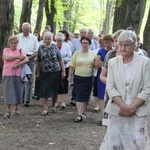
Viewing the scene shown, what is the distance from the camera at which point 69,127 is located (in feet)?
27.5

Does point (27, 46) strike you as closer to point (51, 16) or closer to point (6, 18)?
point (6, 18)

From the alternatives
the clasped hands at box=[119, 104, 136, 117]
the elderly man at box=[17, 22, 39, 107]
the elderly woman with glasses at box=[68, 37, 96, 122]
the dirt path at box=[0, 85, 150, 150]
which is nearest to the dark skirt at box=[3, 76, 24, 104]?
the dirt path at box=[0, 85, 150, 150]

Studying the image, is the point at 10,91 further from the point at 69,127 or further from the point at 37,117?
the point at 69,127

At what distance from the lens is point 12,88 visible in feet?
29.5

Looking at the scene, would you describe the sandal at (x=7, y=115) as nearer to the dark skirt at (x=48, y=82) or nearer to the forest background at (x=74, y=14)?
the dark skirt at (x=48, y=82)

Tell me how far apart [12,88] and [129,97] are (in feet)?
15.2

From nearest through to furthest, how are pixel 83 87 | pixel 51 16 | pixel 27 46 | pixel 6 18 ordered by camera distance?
pixel 83 87 → pixel 27 46 → pixel 6 18 → pixel 51 16

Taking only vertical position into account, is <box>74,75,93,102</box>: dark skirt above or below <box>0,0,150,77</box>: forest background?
below

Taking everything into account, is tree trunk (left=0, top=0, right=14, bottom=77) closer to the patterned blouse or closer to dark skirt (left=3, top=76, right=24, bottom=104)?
the patterned blouse

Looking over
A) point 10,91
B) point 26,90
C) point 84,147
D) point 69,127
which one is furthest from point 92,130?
point 26,90

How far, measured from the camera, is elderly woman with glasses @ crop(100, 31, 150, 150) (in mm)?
4793

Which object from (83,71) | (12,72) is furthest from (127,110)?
(12,72)

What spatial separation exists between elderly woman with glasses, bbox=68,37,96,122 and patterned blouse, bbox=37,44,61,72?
1.58ft

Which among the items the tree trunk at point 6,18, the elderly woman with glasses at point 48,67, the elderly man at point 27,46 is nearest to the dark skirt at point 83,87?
the elderly woman with glasses at point 48,67
